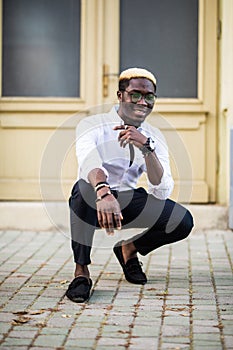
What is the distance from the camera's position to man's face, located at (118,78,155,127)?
16.3 feet

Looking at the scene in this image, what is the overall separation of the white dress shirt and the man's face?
10 centimetres

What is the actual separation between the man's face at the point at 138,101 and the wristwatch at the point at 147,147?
0.26 m

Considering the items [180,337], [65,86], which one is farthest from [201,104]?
[180,337]

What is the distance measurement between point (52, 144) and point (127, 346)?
444 centimetres

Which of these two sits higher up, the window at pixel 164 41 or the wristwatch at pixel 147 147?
the window at pixel 164 41

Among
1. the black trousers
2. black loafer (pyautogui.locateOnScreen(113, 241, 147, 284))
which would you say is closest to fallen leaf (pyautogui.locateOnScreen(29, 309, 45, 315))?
the black trousers

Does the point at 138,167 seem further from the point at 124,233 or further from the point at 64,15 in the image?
the point at 64,15

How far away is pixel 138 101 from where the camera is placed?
196 inches

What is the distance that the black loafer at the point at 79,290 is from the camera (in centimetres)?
474

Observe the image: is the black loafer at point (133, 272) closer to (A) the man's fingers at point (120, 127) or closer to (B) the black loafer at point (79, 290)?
(B) the black loafer at point (79, 290)

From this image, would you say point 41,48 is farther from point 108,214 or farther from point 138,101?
point 108,214

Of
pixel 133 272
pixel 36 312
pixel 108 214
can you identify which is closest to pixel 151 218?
pixel 133 272

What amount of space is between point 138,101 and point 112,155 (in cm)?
41

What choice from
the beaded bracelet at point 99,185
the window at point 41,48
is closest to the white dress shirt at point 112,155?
the beaded bracelet at point 99,185
